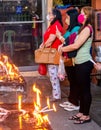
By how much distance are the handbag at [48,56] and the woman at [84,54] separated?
885 millimetres

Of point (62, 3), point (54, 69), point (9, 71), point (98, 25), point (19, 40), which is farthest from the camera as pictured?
point (19, 40)

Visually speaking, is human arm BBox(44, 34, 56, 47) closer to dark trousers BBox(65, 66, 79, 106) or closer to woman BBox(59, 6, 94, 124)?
dark trousers BBox(65, 66, 79, 106)

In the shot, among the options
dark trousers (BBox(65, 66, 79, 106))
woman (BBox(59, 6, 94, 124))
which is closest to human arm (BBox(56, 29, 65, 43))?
dark trousers (BBox(65, 66, 79, 106))

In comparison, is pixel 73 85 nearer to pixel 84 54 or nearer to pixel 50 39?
pixel 50 39

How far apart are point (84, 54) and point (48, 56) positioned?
131 centimetres

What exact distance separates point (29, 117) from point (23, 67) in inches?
155

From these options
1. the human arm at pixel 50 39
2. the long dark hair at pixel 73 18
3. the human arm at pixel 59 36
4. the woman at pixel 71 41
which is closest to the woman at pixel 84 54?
the woman at pixel 71 41

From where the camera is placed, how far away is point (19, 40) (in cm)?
1094

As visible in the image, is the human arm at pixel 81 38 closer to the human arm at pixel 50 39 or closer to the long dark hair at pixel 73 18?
the long dark hair at pixel 73 18

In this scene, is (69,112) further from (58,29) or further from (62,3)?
(62,3)

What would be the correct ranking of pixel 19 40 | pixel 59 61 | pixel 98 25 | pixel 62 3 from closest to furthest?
pixel 59 61, pixel 98 25, pixel 62 3, pixel 19 40

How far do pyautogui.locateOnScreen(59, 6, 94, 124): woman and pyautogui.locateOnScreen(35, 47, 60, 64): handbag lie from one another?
88 cm

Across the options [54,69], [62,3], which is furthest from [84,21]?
[62,3]

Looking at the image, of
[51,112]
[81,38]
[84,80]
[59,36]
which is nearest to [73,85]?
[51,112]
